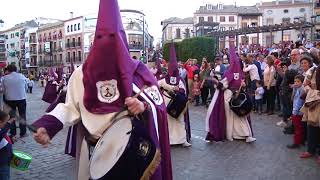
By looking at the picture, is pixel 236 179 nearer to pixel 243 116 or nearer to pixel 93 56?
pixel 243 116

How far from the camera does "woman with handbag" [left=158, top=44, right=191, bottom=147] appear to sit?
896 cm

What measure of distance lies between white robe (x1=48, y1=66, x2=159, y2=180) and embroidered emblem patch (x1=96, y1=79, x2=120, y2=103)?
0.40 ft

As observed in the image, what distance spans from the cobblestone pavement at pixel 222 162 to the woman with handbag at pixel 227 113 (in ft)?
0.81

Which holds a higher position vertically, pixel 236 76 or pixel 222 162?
pixel 236 76

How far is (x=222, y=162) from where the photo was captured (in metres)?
7.53

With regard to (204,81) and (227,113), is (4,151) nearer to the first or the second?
(227,113)

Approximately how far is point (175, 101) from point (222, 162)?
1.93 meters

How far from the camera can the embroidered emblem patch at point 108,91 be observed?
10.7ft

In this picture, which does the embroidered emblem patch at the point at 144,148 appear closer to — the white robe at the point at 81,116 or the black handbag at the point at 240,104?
the white robe at the point at 81,116

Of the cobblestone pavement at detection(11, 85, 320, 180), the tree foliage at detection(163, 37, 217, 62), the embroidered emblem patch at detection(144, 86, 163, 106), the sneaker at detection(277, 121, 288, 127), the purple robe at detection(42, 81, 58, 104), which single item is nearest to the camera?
the embroidered emblem patch at detection(144, 86, 163, 106)

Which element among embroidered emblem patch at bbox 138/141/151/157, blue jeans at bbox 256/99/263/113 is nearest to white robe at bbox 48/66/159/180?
embroidered emblem patch at bbox 138/141/151/157

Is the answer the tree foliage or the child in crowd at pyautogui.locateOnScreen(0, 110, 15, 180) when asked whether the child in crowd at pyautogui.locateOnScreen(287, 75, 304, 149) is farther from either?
the tree foliage

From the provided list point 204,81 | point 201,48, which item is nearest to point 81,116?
point 204,81

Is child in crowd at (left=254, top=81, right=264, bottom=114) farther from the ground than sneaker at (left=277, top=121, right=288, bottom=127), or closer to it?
farther from the ground
